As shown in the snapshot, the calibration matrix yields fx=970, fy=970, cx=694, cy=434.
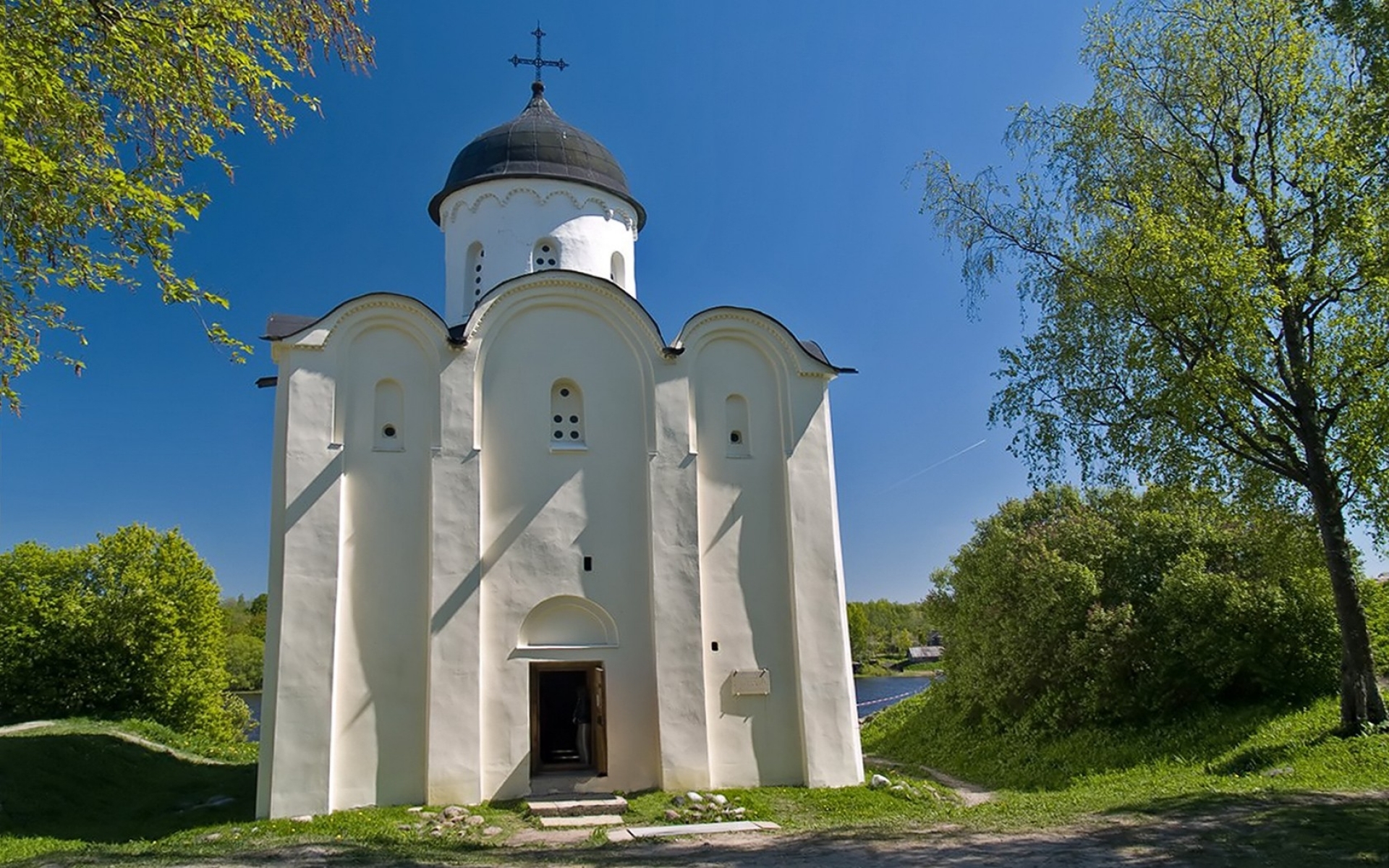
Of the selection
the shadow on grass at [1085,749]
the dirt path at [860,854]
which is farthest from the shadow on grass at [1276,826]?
the shadow on grass at [1085,749]

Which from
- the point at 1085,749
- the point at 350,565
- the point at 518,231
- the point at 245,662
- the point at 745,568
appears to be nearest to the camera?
the point at 350,565

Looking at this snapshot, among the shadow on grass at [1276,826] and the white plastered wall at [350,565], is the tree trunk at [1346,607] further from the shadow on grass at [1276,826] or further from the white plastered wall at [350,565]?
the white plastered wall at [350,565]

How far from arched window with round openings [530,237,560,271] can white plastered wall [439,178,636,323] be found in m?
0.03

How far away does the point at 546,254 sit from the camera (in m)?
15.2

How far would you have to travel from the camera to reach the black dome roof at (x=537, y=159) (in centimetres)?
1544

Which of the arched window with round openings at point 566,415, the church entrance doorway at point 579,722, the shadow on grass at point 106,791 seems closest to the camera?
the shadow on grass at point 106,791

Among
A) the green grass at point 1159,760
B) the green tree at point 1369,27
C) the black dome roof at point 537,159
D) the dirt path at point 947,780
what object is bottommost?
the dirt path at point 947,780

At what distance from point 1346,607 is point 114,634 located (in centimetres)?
2454

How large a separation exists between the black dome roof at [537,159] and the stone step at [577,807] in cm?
927

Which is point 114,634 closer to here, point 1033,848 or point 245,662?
point 1033,848

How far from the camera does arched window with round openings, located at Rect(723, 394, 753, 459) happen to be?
1348 centimetres

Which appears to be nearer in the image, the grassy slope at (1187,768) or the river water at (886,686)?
the grassy slope at (1187,768)

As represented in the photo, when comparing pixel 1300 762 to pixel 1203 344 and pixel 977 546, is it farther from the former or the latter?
pixel 977 546

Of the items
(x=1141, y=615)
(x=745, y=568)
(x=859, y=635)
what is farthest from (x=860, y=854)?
(x=859, y=635)
